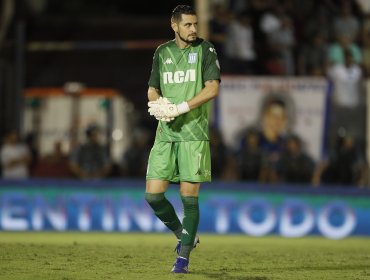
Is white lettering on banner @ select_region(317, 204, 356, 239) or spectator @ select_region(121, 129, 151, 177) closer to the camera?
white lettering on banner @ select_region(317, 204, 356, 239)

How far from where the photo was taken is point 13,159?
19.1 m

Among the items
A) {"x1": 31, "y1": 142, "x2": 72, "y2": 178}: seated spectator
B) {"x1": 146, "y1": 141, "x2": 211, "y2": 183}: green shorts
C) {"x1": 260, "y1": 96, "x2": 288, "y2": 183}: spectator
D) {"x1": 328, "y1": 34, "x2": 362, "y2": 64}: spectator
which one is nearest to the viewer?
{"x1": 146, "y1": 141, "x2": 211, "y2": 183}: green shorts

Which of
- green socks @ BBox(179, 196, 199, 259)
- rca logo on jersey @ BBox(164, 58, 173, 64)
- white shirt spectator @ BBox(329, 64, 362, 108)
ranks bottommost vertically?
green socks @ BBox(179, 196, 199, 259)

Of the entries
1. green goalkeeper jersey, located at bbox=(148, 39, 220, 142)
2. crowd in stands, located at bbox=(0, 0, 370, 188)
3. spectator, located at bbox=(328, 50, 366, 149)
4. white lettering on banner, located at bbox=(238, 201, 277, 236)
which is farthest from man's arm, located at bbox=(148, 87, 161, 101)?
spectator, located at bbox=(328, 50, 366, 149)

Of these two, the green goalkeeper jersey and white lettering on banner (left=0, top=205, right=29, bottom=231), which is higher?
the green goalkeeper jersey

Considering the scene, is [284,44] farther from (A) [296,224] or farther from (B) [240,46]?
(A) [296,224]

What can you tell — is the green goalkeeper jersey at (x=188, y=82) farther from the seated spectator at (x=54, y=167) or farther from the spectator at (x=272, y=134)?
the seated spectator at (x=54, y=167)

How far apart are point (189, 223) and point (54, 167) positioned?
384 inches

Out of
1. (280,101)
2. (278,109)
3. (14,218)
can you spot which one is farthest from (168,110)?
(280,101)

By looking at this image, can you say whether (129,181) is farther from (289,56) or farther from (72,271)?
(72,271)

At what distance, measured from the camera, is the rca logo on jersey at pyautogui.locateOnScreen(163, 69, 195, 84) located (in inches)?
403

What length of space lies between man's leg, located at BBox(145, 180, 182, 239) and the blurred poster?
27.1 feet

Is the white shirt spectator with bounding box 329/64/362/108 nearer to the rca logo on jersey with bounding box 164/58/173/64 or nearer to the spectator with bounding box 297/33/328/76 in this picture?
the spectator with bounding box 297/33/328/76

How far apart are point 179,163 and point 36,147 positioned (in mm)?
12702
